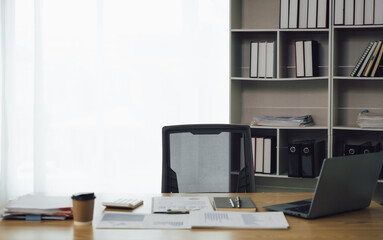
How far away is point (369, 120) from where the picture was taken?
358 cm

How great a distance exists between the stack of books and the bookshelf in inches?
2.5

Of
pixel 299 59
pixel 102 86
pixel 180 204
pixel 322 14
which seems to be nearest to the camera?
pixel 180 204

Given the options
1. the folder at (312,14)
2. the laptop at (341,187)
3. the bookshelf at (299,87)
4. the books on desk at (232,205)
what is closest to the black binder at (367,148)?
the bookshelf at (299,87)

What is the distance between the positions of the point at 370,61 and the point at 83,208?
2.59 m

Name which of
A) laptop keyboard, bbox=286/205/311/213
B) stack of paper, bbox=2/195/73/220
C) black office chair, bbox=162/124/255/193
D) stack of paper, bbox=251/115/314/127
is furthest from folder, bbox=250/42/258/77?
stack of paper, bbox=2/195/73/220

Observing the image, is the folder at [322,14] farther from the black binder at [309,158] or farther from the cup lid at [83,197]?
the cup lid at [83,197]

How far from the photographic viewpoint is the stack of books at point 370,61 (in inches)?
141

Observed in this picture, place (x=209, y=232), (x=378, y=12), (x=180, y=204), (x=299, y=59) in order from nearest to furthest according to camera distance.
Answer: (x=209, y=232) < (x=180, y=204) < (x=378, y=12) < (x=299, y=59)

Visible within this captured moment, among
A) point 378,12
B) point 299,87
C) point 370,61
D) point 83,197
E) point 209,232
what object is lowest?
point 209,232

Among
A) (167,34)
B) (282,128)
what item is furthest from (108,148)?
(282,128)

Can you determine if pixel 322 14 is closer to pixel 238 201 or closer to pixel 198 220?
pixel 238 201

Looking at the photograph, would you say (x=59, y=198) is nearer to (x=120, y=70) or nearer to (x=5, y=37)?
(x=120, y=70)

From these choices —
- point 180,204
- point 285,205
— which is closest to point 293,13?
point 285,205

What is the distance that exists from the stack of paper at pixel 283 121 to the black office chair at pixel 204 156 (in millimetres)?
1264
